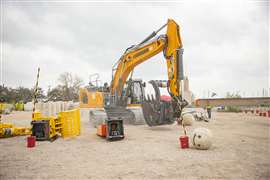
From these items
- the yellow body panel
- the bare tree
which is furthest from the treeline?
the yellow body panel

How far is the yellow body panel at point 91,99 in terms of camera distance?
14555 millimetres

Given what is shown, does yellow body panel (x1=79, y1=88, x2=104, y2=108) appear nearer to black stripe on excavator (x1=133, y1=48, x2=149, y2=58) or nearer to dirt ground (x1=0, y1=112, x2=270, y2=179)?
black stripe on excavator (x1=133, y1=48, x2=149, y2=58)

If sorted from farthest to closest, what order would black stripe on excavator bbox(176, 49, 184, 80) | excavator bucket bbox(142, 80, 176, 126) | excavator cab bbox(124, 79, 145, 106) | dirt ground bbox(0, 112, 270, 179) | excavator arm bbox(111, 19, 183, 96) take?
1. excavator cab bbox(124, 79, 145, 106)
2. excavator bucket bbox(142, 80, 176, 126)
3. excavator arm bbox(111, 19, 183, 96)
4. black stripe on excavator bbox(176, 49, 184, 80)
5. dirt ground bbox(0, 112, 270, 179)

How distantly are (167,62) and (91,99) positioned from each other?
6.42 meters

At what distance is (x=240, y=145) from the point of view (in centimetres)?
703

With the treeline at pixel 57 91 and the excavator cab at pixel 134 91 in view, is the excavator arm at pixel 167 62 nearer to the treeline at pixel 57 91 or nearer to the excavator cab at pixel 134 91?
the excavator cab at pixel 134 91

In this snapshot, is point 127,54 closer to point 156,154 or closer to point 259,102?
point 156,154

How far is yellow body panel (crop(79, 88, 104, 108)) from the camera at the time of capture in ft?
47.8

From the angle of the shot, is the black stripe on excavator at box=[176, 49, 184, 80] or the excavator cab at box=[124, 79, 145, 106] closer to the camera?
the black stripe on excavator at box=[176, 49, 184, 80]

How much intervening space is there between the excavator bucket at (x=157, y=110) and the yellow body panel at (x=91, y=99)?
13.6ft

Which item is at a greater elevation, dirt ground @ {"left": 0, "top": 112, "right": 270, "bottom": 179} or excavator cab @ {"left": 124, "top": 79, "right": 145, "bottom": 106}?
excavator cab @ {"left": 124, "top": 79, "right": 145, "bottom": 106}

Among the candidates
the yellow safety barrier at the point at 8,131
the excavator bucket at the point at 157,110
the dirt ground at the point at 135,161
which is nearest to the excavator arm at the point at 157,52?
the excavator bucket at the point at 157,110

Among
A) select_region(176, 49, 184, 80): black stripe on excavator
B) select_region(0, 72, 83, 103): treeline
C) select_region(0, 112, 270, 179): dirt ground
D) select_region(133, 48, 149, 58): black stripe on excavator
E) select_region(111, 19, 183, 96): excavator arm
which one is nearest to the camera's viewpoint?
select_region(0, 112, 270, 179): dirt ground

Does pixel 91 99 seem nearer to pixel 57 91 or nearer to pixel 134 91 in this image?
pixel 134 91
